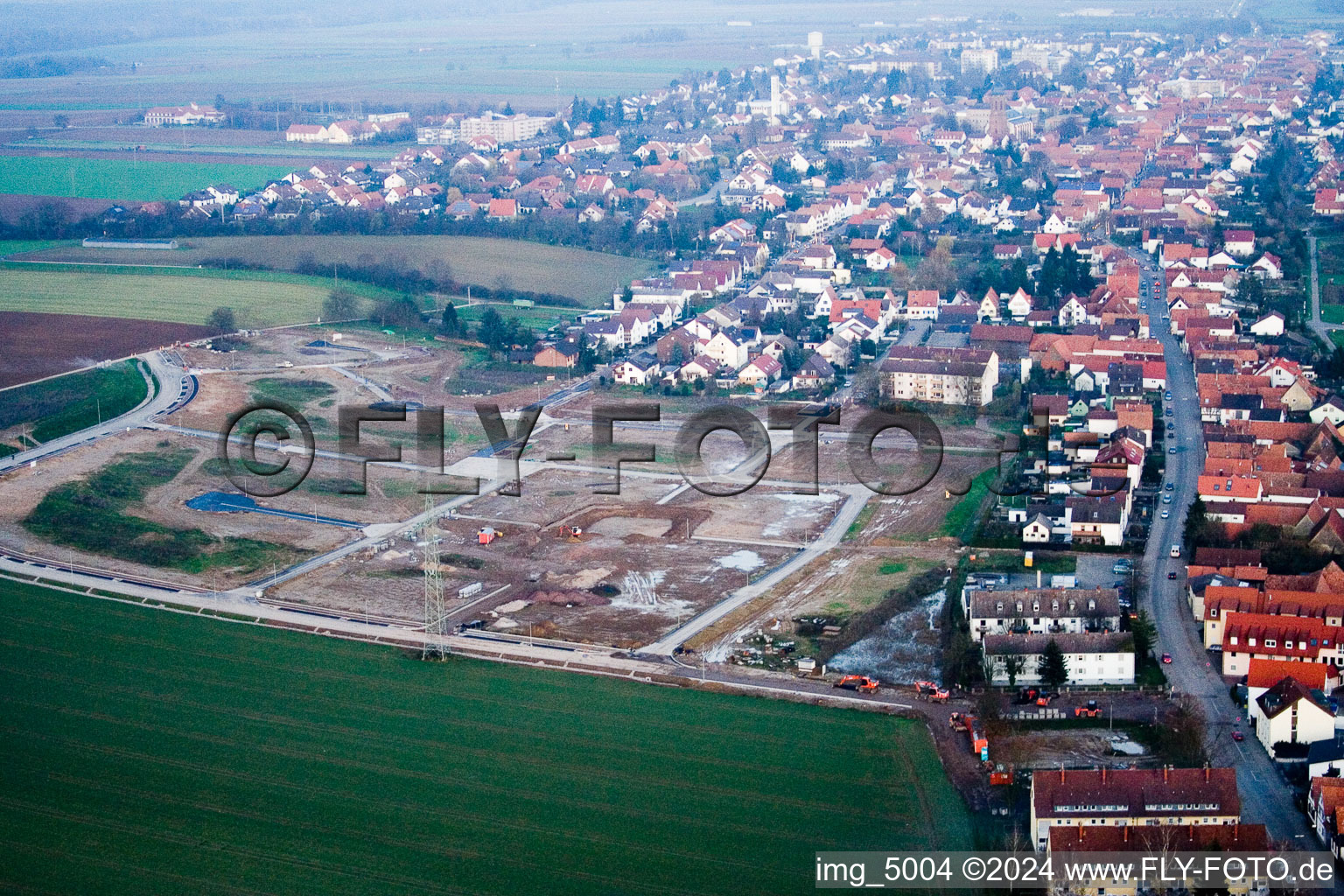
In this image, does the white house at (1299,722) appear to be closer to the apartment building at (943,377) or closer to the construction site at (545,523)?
the construction site at (545,523)

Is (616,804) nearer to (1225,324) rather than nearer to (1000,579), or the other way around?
(1000,579)

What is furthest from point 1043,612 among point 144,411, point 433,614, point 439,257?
point 439,257

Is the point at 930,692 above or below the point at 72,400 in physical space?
below

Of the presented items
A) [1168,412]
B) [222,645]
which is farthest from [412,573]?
[1168,412]

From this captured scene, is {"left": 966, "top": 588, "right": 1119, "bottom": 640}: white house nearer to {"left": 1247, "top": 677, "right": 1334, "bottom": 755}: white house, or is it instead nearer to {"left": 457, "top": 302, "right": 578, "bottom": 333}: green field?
{"left": 1247, "top": 677, "right": 1334, "bottom": 755}: white house

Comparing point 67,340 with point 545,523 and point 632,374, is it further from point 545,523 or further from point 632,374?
point 545,523
